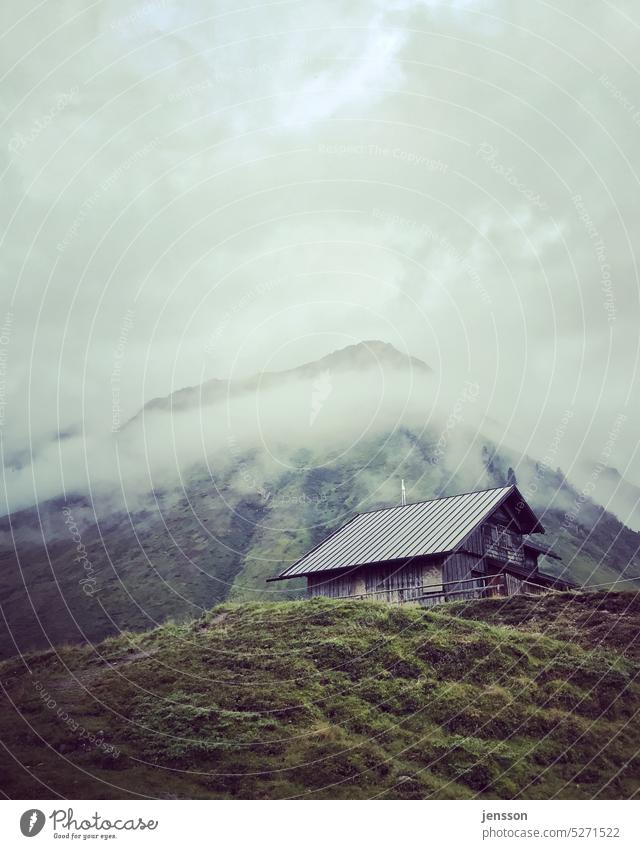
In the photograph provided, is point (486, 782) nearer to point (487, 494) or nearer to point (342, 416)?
point (487, 494)

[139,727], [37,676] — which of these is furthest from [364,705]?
[37,676]

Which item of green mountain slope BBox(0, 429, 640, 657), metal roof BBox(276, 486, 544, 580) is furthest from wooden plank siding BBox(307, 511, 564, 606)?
green mountain slope BBox(0, 429, 640, 657)

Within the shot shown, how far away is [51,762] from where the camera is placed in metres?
18.6

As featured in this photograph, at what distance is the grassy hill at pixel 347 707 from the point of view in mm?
17891

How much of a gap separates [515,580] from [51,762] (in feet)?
88.6

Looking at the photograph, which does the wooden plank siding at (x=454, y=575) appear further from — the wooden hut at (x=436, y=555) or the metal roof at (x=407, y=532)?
the metal roof at (x=407, y=532)

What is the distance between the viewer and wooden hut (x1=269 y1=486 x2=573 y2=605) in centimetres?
3550

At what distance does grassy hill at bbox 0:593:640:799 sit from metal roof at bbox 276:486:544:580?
5720mm
